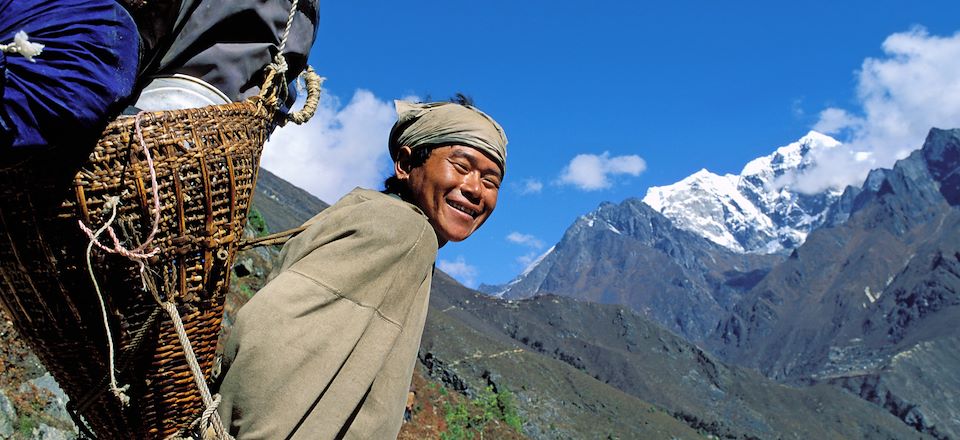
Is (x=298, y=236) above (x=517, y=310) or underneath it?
underneath

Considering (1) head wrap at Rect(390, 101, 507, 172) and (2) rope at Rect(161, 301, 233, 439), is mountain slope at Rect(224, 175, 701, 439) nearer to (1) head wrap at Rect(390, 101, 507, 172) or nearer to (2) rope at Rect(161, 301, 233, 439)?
(1) head wrap at Rect(390, 101, 507, 172)

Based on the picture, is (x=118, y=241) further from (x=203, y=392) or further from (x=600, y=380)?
(x=600, y=380)

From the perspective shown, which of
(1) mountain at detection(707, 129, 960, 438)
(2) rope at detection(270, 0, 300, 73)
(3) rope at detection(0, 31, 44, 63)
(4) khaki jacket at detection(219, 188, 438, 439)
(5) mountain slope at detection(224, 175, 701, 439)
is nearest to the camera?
(3) rope at detection(0, 31, 44, 63)

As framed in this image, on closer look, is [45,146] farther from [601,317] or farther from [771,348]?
[771,348]

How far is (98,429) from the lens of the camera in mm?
2086

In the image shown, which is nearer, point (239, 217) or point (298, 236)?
point (239, 217)

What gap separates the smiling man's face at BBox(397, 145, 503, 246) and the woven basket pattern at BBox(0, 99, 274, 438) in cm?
52

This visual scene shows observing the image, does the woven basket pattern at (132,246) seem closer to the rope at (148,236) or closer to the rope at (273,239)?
the rope at (148,236)

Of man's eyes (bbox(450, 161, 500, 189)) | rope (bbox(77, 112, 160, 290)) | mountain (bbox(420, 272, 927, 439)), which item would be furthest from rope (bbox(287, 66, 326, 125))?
mountain (bbox(420, 272, 927, 439))

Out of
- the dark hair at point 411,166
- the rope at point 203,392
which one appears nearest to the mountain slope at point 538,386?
the dark hair at point 411,166

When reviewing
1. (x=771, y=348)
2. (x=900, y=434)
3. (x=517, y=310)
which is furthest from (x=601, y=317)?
(x=771, y=348)

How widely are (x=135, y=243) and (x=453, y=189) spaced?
3.01 ft

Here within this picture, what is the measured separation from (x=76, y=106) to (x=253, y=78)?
0.66 meters

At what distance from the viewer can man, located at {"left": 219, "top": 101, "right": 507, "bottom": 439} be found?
1.79 metres
